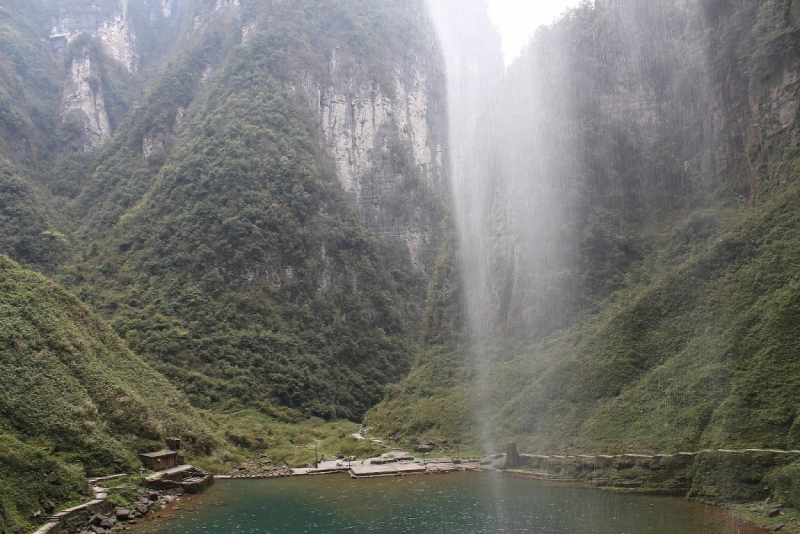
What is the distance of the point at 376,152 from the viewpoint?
288 feet

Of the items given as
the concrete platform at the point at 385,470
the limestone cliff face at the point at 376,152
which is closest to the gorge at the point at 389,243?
the limestone cliff face at the point at 376,152

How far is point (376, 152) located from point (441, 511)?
67021 millimetres

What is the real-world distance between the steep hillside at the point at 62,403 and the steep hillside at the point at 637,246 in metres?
17.0

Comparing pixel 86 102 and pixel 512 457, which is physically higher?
pixel 86 102

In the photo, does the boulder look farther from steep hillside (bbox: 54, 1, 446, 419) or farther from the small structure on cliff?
steep hillside (bbox: 54, 1, 446, 419)

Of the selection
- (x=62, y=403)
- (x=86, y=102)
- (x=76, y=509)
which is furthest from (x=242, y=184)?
(x=76, y=509)

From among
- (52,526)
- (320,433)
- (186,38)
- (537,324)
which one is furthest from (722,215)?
(186,38)

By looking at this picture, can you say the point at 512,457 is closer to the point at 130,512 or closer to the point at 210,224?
the point at 130,512

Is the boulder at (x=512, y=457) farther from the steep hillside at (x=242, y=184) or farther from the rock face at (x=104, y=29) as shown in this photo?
the rock face at (x=104, y=29)

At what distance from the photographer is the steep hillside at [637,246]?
28.0 m

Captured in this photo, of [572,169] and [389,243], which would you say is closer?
[572,169]

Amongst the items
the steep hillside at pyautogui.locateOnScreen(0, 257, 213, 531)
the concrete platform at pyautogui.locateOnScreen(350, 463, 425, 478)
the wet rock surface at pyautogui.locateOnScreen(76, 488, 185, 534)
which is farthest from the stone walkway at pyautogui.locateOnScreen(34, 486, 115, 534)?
the concrete platform at pyautogui.locateOnScreen(350, 463, 425, 478)

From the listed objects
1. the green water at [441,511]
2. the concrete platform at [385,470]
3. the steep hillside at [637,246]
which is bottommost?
the green water at [441,511]

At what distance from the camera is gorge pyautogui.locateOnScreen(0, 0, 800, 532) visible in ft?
94.5
